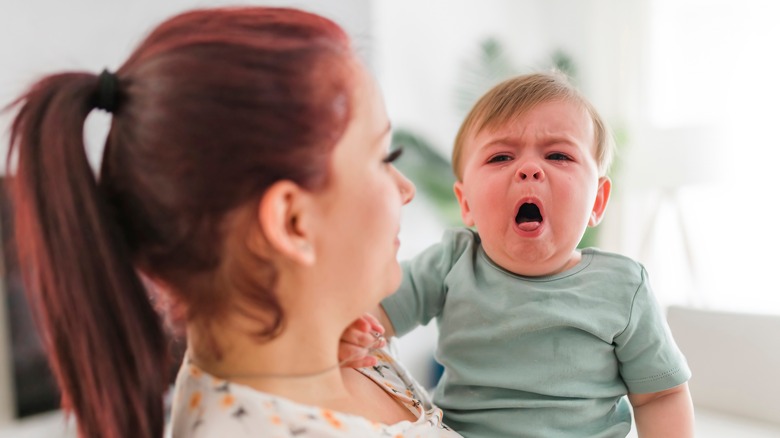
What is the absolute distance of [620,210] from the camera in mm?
4129

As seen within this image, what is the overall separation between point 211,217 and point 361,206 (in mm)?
168

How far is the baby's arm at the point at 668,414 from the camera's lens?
99 centimetres

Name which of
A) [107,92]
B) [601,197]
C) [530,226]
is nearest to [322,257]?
[107,92]

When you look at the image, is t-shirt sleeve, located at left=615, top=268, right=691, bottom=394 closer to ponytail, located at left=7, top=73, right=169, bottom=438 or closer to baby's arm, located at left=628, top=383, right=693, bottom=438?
baby's arm, located at left=628, top=383, right=693, bottom=438

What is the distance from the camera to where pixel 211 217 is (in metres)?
0.65

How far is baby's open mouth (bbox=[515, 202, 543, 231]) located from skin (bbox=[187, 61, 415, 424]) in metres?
0.32

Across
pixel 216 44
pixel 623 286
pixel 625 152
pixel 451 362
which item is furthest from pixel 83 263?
pixel 625 152

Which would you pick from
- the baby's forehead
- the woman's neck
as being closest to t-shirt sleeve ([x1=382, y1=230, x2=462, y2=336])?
the baby's forehead

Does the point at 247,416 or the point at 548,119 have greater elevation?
the point at 548,119

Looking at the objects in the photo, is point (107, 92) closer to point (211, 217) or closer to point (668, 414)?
point (211, 217)

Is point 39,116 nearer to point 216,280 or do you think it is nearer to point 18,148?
point 18,148

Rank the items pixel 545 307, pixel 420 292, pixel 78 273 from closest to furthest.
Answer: pixel 78 273
pixel 545 307
pixel 420 292

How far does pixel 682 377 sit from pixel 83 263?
880 mm

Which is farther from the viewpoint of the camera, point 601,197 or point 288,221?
point 601,197
